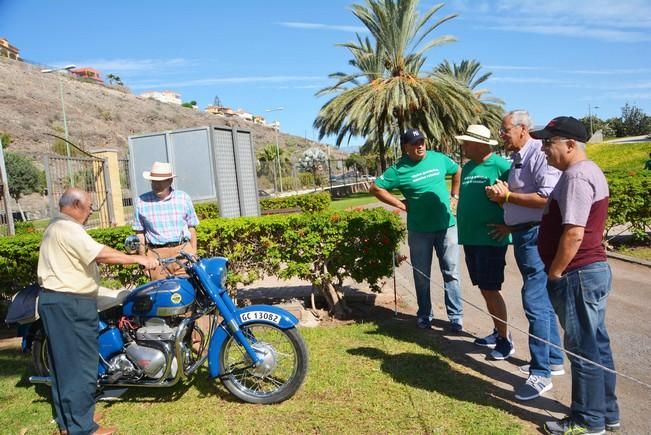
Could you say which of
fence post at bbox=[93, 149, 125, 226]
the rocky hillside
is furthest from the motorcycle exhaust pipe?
the rocky hillside

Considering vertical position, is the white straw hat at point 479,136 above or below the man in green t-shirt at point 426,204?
above

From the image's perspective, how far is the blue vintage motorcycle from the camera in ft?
12.3

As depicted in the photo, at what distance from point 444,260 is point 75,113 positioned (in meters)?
72.7

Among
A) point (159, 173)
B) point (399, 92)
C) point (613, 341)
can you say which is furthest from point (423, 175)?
point (399, 92)

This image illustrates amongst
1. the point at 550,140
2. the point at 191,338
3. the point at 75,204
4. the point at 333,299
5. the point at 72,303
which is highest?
the point at 550,140

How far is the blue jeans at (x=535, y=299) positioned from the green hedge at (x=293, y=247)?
1997 mm

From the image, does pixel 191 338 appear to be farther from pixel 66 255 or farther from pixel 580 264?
pixel 580 264

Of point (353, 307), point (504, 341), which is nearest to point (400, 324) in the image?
point (353, 307)

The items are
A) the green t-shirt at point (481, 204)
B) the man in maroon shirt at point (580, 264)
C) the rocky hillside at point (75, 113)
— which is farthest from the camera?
the rocky hillside at point (75, 113)

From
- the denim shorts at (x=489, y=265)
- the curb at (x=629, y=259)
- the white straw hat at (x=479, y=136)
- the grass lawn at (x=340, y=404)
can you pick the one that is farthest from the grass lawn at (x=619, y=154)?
the grass lawn at (x=340, y=404)

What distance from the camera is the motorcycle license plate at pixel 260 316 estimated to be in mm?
3714

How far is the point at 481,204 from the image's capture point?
427 centimetres

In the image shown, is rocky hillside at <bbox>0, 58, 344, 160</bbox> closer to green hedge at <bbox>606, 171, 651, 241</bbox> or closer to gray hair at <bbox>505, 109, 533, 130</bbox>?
green hedge at <bbox>606, 171, 651, 241</bbox>

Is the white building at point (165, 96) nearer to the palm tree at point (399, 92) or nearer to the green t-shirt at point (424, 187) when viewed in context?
the palm tree at point (399, 92)
